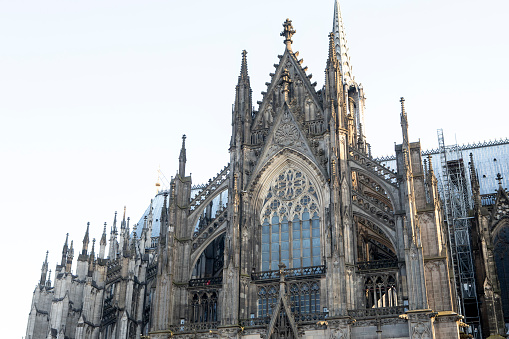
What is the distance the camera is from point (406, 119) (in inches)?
1545

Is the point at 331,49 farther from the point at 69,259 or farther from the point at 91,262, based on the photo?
the point at 69,259

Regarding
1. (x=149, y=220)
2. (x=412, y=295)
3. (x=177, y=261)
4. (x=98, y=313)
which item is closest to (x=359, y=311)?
(x=412, y=295)

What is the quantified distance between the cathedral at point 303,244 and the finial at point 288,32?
0.31 feet

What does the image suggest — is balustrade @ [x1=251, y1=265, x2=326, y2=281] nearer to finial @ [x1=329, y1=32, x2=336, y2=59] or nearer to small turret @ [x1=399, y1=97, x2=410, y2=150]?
small turret @ [x1=399, y1=97, x2=410, y2=150]

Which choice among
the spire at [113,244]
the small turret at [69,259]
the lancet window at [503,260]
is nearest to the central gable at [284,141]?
the lancet window at [503,260]

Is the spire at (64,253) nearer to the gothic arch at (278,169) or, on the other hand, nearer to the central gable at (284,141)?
the gothic arch at (278,169)

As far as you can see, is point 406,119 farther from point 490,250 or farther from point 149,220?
point 149,220

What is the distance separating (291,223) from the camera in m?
39.9

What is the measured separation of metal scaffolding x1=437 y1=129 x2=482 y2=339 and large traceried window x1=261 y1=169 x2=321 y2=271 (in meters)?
9.83

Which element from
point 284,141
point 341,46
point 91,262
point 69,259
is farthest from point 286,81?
point 341,46

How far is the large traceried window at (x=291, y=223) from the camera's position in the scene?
1533 inches

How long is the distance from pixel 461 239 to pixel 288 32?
17.7 metres

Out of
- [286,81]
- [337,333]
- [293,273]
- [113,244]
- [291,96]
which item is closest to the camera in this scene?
[337,333]

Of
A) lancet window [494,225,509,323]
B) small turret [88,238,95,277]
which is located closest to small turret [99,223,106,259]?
small turret [88,238,95,277]
